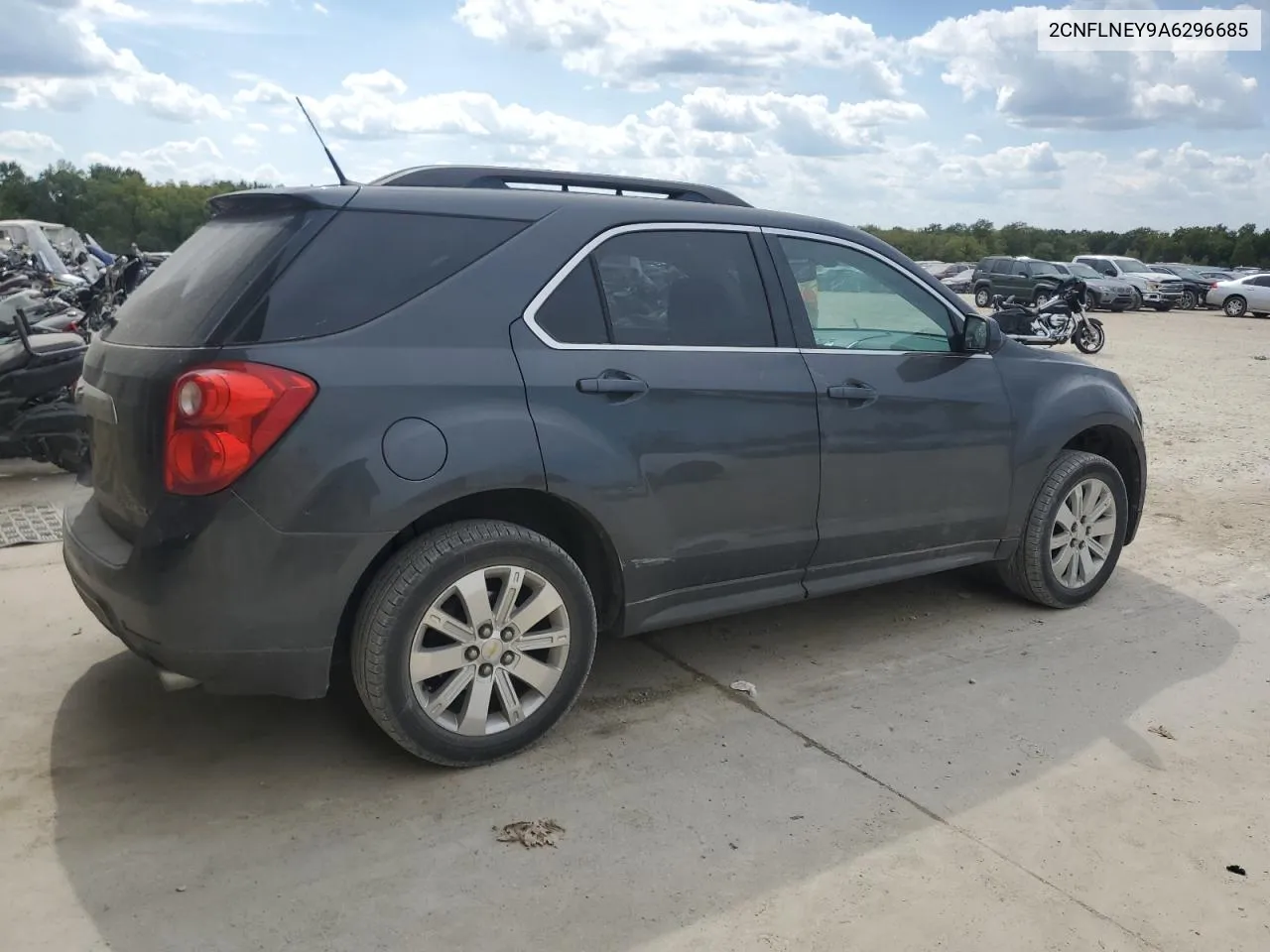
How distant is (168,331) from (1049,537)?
149 inches

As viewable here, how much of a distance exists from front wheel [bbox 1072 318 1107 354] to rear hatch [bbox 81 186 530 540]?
18.3m

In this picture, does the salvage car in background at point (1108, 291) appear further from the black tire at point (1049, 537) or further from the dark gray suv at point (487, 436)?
the dark gray suv at point (487, 436)

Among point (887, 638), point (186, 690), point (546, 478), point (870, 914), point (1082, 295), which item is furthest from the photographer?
point (1082, 295)

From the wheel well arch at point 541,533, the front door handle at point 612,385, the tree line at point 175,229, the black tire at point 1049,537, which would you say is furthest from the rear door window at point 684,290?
the tree line at point 175,229

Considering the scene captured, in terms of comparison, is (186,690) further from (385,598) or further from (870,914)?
(870,914)

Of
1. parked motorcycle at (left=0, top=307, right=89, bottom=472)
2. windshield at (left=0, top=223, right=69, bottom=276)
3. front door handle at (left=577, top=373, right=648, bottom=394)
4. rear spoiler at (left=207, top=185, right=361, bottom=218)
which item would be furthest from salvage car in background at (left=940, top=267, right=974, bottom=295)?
rear spoiler at (left=207, top=185, right=361, bottom=218)

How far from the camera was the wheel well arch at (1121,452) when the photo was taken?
533 cm

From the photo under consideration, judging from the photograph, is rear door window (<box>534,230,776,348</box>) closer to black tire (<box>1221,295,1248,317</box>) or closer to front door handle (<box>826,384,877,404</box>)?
front door handle (<box>826,384,877,404</box>)

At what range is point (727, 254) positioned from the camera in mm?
4023

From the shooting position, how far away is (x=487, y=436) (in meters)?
3.26

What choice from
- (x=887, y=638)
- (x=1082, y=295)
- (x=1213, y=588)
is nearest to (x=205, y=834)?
(x=887, y=638)

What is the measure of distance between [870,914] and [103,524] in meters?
2.56

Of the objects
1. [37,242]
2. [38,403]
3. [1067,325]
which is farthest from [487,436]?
[37,242]

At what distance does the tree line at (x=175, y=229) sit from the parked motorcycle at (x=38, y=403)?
38.6 meters
